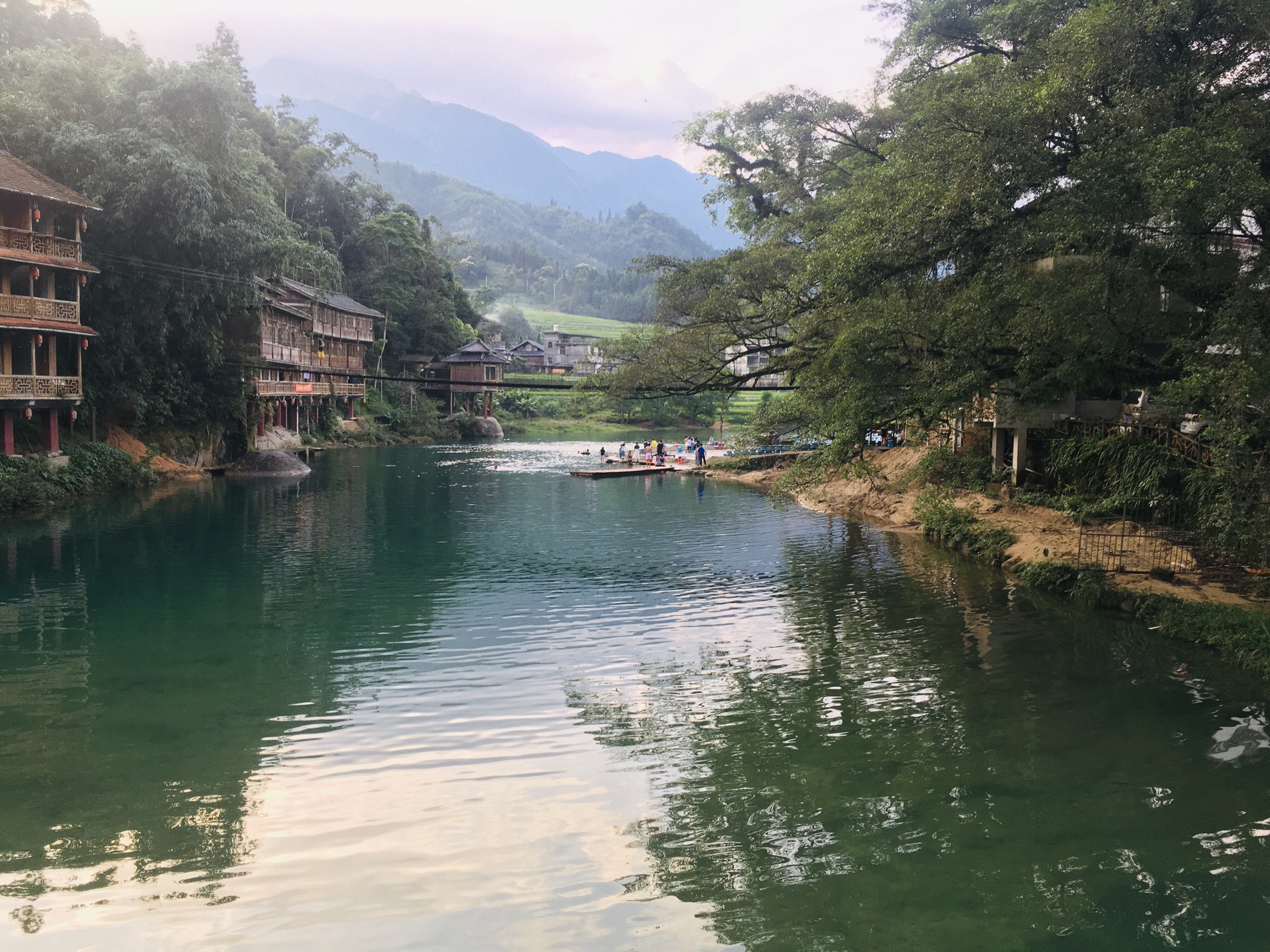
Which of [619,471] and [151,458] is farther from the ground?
[151,458]

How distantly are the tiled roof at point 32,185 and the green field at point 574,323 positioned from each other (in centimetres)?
10649

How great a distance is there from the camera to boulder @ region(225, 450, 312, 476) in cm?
3947

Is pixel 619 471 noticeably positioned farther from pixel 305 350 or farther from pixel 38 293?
pixel 38 293

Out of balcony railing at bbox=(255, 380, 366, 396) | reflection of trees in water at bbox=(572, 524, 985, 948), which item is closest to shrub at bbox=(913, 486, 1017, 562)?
reflection of trees in water at bbox=(572, 524, 985, 948)

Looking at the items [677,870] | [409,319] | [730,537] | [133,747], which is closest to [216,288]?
[730,537]

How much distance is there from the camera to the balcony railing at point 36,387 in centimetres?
2678

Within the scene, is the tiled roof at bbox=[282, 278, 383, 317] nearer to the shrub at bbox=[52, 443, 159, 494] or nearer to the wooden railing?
the wooden railing

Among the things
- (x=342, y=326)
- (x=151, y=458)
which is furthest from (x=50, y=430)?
(x=342, y=326)

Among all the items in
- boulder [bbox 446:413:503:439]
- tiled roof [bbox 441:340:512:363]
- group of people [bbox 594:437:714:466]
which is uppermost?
tiled roof [bbox 441:340:512:363]

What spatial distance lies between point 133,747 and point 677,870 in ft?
21.0

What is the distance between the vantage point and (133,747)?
33.6ft

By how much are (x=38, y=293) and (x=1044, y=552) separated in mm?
30111

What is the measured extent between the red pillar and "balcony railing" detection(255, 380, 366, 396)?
1253 centimetres

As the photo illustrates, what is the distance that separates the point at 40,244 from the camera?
91.5ft
